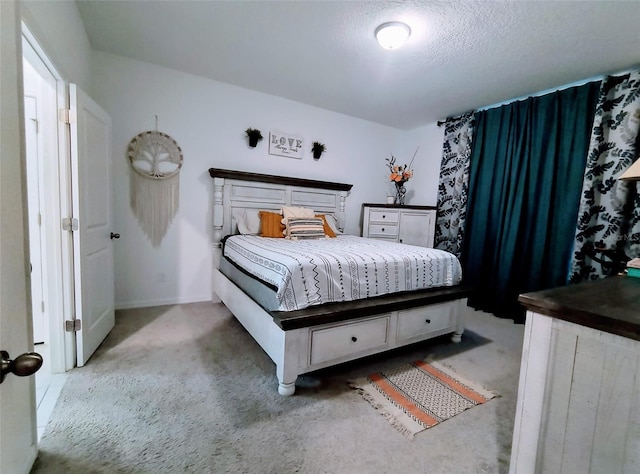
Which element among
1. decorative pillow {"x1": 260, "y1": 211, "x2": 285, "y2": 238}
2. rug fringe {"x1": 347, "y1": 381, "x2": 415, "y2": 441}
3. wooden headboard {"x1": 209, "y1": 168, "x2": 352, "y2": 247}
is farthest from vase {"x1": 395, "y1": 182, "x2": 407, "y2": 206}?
rug fringe {"x1": 347, "y1": 381, "x2": 415, "y2": 441}

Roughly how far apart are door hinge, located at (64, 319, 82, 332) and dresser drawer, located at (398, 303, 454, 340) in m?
2.28

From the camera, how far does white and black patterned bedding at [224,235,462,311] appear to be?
5.85 ft

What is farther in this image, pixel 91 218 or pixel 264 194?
pixel 264 194

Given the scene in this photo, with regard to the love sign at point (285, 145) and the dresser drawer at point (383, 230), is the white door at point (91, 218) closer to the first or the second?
the love sign at point (285, 145)

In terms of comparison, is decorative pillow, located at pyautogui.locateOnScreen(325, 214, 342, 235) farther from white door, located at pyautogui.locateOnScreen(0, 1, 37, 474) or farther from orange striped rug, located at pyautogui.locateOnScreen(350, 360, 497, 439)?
white door, located at pyautogui.locateOnScreen(0, 1, 37, 474)

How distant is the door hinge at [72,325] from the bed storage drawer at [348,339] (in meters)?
1.62

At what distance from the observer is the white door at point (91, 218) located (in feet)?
6.11

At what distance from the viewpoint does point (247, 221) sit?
10.8 feet

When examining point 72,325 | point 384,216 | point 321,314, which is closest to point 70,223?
point 72,325

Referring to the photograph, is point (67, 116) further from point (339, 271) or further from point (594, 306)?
point (594, 306)

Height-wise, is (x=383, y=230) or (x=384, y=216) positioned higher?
(x=384, y=216)

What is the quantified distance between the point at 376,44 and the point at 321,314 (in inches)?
89.7

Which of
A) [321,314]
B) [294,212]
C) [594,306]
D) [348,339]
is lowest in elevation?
[348,339]

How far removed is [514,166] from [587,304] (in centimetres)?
287
